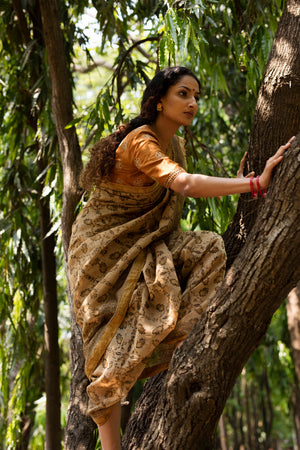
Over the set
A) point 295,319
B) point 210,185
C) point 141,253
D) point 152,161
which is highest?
point 152,161

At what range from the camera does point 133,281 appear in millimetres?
2217

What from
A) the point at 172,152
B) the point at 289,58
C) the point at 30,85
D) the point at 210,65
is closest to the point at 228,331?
the point at 172,152

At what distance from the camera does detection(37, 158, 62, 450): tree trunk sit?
4.04 meters

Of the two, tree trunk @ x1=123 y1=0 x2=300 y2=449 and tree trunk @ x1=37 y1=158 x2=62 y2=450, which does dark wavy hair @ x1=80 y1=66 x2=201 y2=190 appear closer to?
tree trunk @ x1=123 y1=0 x2=300 y2=449

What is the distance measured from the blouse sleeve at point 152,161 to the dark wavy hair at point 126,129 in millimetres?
134

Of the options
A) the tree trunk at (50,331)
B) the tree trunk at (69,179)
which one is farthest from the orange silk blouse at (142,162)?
the tree trunk at (50,331)

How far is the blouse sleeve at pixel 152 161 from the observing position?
213cm

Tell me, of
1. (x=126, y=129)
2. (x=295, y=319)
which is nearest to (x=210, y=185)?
(x=126, y=129)

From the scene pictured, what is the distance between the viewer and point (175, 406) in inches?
75.2

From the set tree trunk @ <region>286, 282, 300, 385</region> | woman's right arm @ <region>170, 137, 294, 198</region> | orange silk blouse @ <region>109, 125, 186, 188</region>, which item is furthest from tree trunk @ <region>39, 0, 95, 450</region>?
tree trunk @ <region>286, 282, 300, 385</region>

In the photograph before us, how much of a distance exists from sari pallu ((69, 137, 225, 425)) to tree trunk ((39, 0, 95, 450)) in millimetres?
682

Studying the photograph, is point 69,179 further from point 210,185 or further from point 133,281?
point 210,185

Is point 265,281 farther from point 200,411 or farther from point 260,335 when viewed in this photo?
point 200,411

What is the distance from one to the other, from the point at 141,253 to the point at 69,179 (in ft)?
3.65
